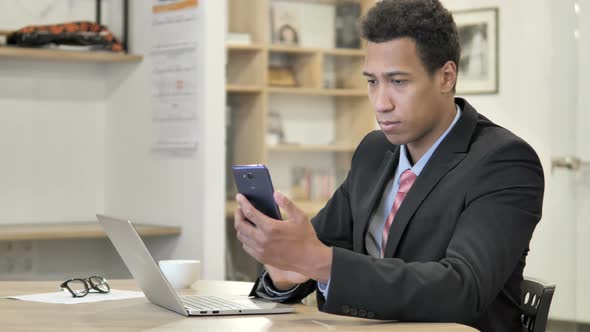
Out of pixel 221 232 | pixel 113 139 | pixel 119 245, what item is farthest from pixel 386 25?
pixel 113 139

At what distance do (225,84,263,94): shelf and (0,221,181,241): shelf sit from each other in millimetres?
1566

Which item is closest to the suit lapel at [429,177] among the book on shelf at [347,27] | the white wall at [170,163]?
the white wall at [170,163]

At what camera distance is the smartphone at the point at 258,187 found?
1.70 metres

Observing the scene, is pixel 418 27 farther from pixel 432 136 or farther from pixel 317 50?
pixel 317 50

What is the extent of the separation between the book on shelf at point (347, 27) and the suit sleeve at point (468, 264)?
4774mm

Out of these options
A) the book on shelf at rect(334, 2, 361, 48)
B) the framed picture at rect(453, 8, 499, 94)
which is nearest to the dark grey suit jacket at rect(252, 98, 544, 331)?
the framed picture at rect(453, 8, 499, 94)

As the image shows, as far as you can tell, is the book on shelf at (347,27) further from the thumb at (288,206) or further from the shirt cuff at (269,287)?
the thumb at (288,206)

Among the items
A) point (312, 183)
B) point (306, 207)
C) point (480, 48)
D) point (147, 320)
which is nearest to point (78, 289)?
point (147, 320)

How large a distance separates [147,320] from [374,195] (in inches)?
23.8

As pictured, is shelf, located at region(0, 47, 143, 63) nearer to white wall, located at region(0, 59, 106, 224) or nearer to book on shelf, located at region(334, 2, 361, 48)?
white wall, located at region(0, 59, 106, 224)

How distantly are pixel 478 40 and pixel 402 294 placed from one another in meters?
3.73

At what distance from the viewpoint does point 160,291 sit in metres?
1.95

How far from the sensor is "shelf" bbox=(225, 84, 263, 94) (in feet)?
19.3

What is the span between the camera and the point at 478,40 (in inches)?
209
